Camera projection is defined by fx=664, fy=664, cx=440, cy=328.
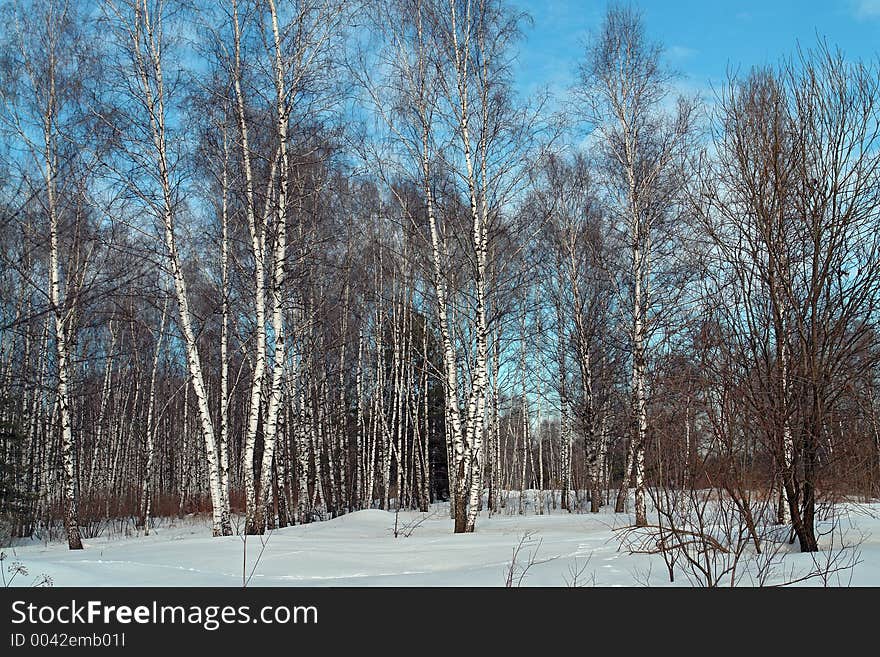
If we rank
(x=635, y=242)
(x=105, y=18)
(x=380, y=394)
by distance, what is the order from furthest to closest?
1. (x=380, y=394)
2. (x=635, y=242)
3. (x=105, y=18)

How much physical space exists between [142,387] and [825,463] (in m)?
25.2

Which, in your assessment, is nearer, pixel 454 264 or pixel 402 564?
pixel 402 564

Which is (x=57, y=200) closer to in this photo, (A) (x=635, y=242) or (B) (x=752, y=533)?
(A) (x=635, y=242)

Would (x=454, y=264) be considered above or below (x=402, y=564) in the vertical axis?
above

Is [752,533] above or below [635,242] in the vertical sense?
below

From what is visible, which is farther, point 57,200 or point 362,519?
point 362,519

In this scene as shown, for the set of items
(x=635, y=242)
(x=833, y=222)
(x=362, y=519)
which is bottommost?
(x=362, y=519)

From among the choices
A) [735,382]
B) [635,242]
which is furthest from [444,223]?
[735,382]

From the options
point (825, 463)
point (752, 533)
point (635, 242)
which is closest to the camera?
point (752, 533)

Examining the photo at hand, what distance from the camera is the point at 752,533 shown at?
16.9ft

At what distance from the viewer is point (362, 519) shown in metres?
14.2

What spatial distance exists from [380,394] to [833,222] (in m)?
13.7

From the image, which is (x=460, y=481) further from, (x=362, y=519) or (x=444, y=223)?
(x=444, y=223)

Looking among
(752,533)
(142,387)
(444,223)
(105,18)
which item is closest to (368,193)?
(444,223)
